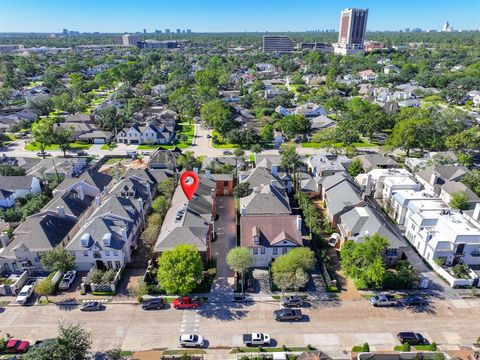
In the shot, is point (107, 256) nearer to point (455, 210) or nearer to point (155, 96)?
point (455, 210)

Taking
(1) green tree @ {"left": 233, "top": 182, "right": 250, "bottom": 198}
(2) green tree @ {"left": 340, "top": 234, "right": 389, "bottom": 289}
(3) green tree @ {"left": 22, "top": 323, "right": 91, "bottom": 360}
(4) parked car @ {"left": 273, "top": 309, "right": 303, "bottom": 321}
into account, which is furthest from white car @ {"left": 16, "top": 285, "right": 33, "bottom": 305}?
(2) green tree @ {"left": 340, "top": 234, "right": 389, "bottom": 289}

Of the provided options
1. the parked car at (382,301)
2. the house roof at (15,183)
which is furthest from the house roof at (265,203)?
the house roof at (15,183)

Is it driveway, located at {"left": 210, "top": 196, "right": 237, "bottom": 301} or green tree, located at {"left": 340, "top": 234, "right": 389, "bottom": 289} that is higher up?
green tree, located at {"left": 340, "top": 234, "right": 389, "bottom": 289}

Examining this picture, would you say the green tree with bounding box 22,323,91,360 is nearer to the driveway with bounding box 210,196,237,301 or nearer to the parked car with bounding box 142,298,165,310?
the parked car with bounding box 142,298,165,310

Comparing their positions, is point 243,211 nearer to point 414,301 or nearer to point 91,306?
point 91,306

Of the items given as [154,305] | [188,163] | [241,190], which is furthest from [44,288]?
[188,163]

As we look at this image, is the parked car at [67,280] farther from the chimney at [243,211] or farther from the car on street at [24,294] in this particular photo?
the chimney at [243,211]

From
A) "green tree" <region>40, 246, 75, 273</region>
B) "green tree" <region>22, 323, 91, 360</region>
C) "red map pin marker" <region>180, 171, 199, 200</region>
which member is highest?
"red map pin marker" <region>180, 171, 199, 200</region>
